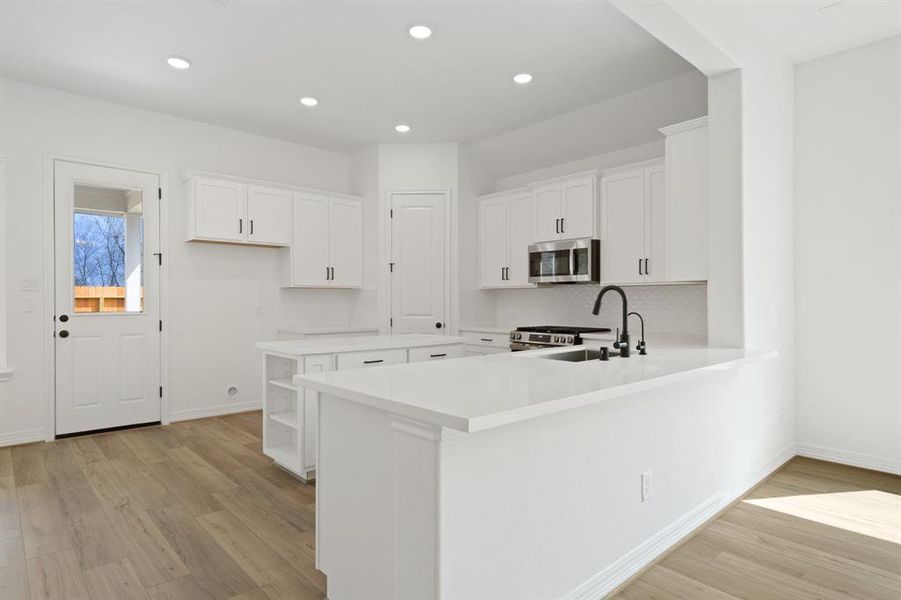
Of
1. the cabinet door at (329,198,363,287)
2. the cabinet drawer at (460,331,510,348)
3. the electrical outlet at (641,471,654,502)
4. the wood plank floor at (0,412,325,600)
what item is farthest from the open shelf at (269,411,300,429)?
the cabinet door at (329,198,363,287)

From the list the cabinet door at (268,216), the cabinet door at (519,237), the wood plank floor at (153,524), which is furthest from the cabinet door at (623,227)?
the cabinet door at (268,216)

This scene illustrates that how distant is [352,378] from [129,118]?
14.0 ft

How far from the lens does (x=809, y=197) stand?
362 cm

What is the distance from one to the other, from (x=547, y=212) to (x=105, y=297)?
4.14 m

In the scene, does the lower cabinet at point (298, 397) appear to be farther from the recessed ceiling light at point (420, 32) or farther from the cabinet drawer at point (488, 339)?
the recessed ceiling light at point (420, 32)

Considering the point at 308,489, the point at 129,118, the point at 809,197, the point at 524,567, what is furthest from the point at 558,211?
the point at 129,118

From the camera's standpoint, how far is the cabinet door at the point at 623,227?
14.1 feet

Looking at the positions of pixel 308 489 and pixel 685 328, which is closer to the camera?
pixel 308 489

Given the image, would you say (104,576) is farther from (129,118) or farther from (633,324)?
(633,324)

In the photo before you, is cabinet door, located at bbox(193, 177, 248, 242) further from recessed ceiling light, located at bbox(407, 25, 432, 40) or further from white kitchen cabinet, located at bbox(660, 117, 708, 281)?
white kitchen cabinet, located at bbox(660, 117, 708, 281)

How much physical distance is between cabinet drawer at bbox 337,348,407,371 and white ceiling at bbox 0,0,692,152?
2151 mm

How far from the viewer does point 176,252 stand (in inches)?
191

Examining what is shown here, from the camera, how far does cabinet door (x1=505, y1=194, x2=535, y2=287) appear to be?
5246 millimetres

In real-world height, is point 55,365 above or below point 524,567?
above
